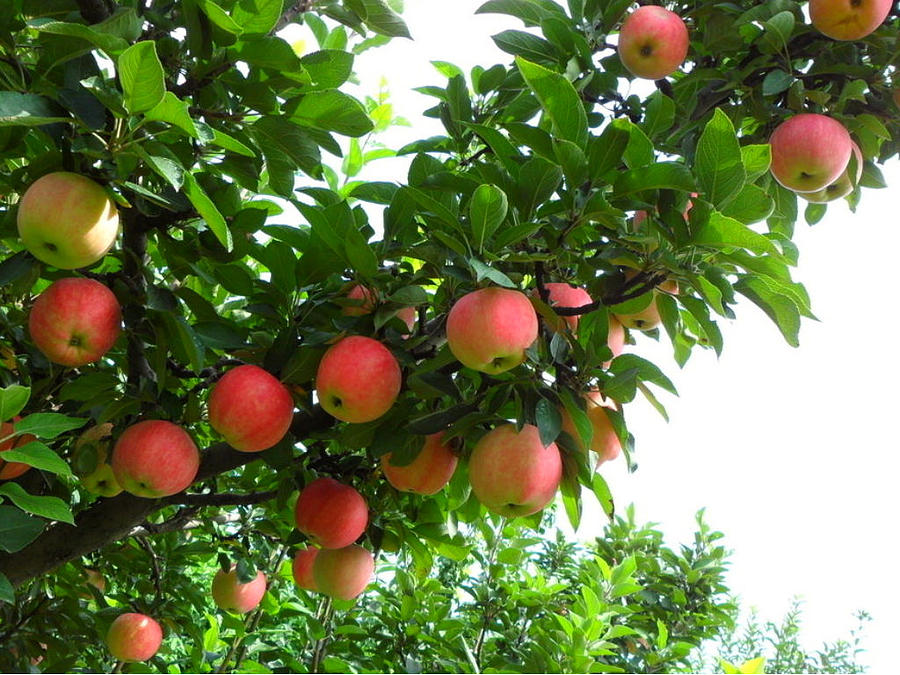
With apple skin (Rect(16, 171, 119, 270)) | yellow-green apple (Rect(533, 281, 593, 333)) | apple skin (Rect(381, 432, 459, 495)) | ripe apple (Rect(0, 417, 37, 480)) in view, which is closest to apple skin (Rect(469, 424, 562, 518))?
apple skin (Rect(381, 432, 459, 495))

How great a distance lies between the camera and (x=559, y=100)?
4.86 ft

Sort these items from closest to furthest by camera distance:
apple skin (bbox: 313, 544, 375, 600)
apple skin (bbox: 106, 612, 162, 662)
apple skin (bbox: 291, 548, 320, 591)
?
1. apple skin (bbox: 313, 544, 375, 600)
2. apple skin (bbox: 291, 548, 320, 591)
3. apple skin (bbox: 106, 612, 162, 662)

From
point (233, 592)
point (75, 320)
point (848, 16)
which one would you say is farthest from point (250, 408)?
point (848, 16)

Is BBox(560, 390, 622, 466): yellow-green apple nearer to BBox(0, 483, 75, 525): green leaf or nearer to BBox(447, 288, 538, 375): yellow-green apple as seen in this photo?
BBox(447, 288, 538, 375): yellow-green apple

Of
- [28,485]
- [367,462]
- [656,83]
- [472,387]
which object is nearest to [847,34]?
[656,83]

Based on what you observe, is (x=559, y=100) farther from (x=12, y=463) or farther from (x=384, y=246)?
(x=12, y=463)

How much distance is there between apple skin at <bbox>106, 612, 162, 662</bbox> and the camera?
2941 millimetres

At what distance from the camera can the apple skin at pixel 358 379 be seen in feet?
5.34

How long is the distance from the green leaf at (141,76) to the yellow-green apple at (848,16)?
61.0 inches

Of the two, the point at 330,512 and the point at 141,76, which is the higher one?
the point at 141,76

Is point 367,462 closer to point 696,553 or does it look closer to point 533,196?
point 533,196

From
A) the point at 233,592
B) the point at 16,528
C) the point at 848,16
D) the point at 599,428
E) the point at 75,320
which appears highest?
the point at 848,16

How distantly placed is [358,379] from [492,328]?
32 centimetres

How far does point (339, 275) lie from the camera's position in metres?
1.99
